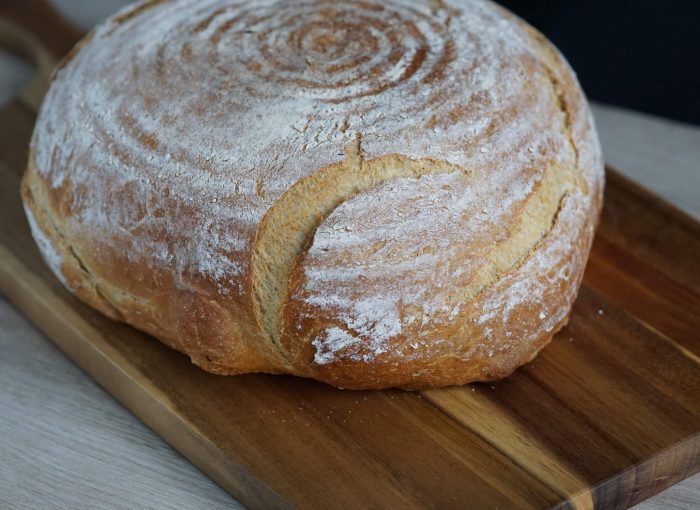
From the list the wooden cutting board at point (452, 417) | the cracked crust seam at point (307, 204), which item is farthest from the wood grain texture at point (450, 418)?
the cracked crust seam at point (307, 204)

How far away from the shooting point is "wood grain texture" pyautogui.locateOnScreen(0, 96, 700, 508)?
1.51 m

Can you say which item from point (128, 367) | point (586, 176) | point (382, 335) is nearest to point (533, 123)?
point (586, 176)

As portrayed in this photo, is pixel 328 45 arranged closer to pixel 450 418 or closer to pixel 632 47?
pixel 450 418

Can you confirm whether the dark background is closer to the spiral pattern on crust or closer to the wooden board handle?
the spiral pattern on crust

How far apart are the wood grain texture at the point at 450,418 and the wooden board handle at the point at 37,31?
2.53ft

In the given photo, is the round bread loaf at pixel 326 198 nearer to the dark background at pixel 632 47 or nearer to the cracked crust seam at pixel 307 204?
the cracked crust seam at pixel 307 204

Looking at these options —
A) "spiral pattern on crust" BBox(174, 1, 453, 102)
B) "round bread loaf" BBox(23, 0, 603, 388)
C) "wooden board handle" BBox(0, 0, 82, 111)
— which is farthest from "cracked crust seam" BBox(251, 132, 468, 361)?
"wooden board handle" BBox(0, 0, 82, 111)

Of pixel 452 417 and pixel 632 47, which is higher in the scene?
pixel 452 417

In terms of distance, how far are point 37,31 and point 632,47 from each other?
5.03 ft

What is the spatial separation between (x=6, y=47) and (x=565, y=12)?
58.7 inches

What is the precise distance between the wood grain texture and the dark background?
0.91m

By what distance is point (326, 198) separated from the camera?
5.08 feet

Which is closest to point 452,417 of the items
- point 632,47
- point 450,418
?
point 450,418

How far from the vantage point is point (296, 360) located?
1609mm
